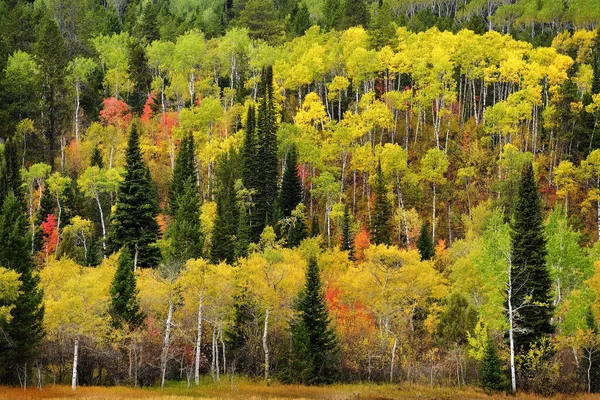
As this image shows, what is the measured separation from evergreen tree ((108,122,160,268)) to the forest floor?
51.3ft

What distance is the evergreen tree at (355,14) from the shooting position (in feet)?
459

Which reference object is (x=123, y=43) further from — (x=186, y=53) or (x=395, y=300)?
(x=395, y=300)

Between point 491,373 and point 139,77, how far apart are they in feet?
287

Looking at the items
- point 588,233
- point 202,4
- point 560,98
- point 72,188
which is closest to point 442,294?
point 588,233

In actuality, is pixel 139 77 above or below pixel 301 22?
below

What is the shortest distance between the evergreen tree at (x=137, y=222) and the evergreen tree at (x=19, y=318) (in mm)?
14830

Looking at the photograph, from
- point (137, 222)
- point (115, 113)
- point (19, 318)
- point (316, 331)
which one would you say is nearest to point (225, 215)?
point (137, 222)

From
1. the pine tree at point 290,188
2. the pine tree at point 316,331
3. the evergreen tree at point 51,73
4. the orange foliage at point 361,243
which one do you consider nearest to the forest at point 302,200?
the pine tree at point 316,331

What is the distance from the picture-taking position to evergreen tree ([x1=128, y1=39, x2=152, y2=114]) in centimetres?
12106

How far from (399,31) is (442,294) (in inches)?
2612

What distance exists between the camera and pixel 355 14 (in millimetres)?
141375

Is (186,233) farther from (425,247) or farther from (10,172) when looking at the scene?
(10,172)

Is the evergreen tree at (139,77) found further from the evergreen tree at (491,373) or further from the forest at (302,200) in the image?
the evergreen tree at (491,373)

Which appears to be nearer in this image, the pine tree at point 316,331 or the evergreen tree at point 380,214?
the pine tree at point 316,331
